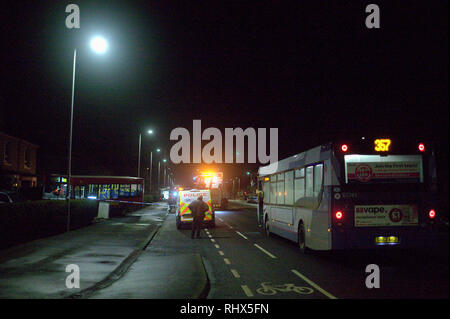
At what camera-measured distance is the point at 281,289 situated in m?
9.16

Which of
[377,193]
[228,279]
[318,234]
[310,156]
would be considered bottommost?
[228,279]

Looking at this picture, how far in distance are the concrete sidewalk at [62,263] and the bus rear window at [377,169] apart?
6250 millimetres

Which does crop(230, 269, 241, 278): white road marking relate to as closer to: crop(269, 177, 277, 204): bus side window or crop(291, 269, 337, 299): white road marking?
crop(291, 269, 337, 299): white road marking

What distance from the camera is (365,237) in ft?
39.5

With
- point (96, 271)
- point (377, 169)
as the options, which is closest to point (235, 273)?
point (96, 271)

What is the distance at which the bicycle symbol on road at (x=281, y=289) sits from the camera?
8.82 m

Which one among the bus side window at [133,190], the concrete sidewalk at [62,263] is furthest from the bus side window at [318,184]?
the bus side window at [133,190]

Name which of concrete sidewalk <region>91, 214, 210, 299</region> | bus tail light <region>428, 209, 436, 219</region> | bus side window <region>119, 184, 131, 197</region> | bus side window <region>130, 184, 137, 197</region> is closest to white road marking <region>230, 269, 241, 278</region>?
concrete sidewalk <region>91, 214, 210, 299</region>

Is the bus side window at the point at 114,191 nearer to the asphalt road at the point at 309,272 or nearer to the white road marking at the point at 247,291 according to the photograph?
the asphalt road at the point at 309,272

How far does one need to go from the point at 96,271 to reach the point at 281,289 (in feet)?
15.2
